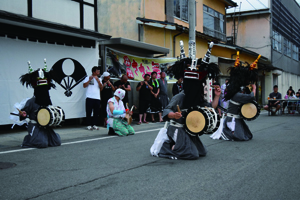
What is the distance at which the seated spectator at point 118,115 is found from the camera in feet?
29.4

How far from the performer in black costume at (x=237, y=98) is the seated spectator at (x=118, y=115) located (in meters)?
2.83

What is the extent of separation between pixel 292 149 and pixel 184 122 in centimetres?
273

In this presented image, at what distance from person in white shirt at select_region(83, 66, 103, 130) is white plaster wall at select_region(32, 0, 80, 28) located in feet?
7.07

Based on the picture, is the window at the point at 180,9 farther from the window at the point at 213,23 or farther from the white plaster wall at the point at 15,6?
the white plaster wall at the point at 15,6

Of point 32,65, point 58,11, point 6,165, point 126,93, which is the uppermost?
point 58,11

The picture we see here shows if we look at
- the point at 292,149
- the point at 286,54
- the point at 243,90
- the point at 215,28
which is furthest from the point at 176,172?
the point at 286,54

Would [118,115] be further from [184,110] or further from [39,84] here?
→ [184,110]

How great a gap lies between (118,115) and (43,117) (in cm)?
244

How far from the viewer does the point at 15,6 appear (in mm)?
9477

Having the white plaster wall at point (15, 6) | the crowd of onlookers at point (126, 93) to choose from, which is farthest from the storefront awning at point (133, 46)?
the white plaster wall at point (15, 6)

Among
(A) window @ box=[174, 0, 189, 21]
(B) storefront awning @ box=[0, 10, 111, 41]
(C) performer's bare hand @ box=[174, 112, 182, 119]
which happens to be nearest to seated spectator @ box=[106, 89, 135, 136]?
(B) storefront awning @ box=[0, 10, 111, 41]

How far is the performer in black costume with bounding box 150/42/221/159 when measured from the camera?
18.5ft

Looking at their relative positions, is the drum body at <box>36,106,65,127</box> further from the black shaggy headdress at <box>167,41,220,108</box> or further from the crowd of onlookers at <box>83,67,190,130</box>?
the black shaggy headdress at <box>167,41,220,108</box>

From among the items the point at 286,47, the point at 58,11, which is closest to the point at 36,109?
the point at 58,11
